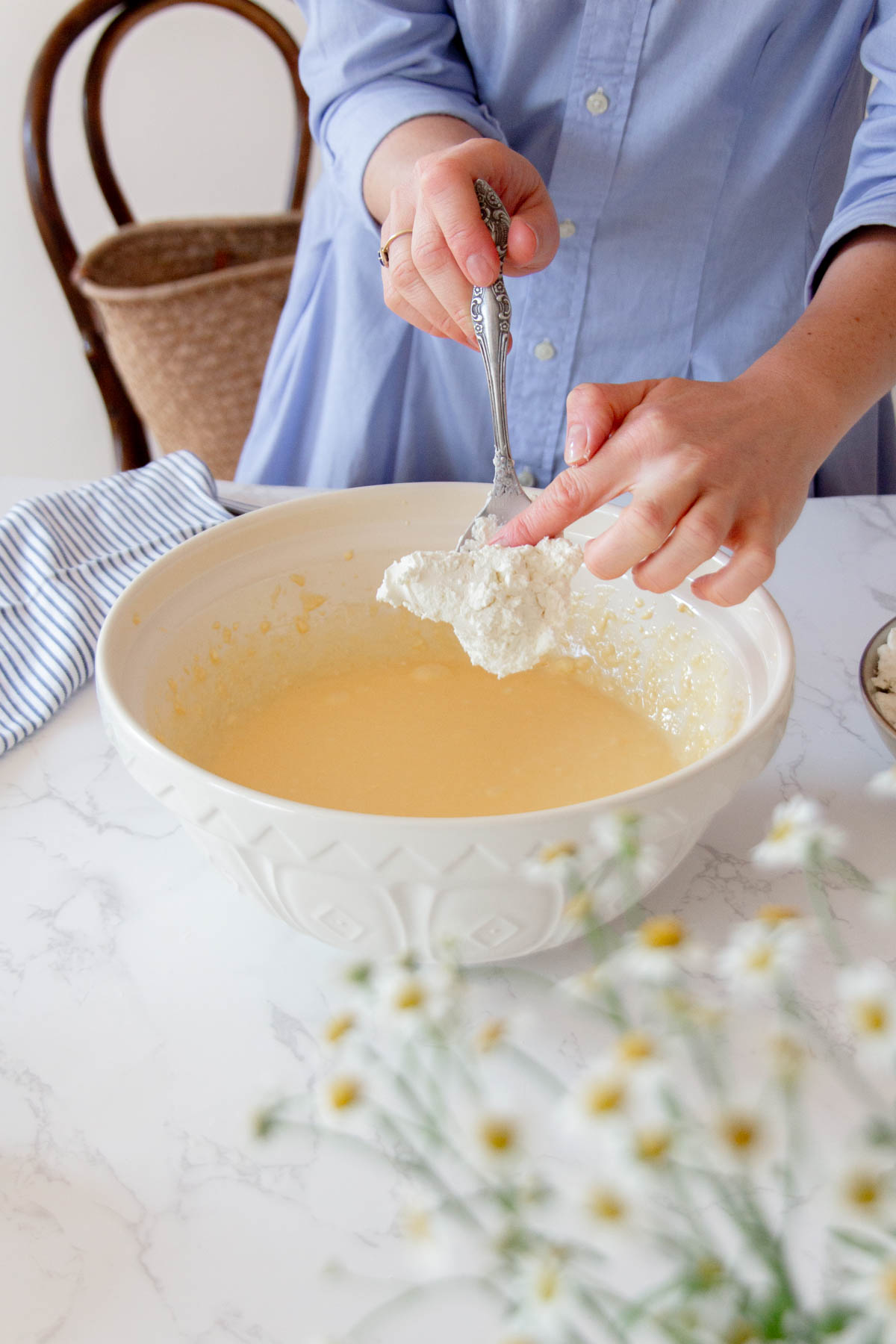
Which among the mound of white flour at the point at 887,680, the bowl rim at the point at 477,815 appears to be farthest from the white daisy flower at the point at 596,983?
the mound of white flour at the point at 887,680

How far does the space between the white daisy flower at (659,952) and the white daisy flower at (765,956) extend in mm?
10

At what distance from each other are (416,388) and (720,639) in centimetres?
63

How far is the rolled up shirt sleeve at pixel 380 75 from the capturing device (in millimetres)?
1066

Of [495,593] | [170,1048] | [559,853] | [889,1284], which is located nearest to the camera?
[889,1284]

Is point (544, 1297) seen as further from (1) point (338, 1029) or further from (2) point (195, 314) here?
(2) point (195, 314)

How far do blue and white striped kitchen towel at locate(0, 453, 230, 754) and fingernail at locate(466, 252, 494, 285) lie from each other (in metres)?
0.44

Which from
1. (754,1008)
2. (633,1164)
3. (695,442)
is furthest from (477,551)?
(633,1164)

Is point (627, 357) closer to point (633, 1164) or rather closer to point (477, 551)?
point (477, 551)

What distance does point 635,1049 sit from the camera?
26 centimetres

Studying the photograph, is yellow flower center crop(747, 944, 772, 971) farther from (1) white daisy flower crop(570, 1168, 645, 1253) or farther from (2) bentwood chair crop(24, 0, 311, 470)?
(2) bentwood chair crop(24, 0, 311, 470)

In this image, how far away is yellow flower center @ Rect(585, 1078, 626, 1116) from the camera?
25 cm

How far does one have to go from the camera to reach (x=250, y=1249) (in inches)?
21.1

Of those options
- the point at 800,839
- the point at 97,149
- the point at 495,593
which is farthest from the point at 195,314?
the point at 800,839

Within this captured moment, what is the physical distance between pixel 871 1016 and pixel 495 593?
57cm
